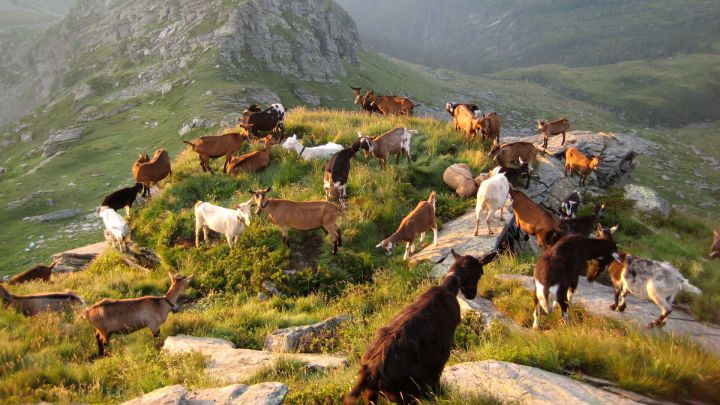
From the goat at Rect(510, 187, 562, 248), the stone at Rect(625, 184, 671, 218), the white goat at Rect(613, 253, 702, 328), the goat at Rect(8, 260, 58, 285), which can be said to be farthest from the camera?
the stone at Rect(625, 184, 671, 218)

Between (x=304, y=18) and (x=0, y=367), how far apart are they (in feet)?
294

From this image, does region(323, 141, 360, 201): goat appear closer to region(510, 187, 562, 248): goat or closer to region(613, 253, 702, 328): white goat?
region(510, 187, 562, 248): goat

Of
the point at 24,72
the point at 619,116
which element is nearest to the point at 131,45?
the point at 24,72

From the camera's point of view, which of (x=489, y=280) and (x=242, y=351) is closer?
(x=242, y=351)

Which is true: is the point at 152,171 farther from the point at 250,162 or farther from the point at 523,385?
the point at 523,385

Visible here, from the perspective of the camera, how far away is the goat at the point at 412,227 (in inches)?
430

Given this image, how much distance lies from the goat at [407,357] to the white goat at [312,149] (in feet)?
35.7

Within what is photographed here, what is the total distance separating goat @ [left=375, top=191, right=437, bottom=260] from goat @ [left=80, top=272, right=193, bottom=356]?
5065 mm

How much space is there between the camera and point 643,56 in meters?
174

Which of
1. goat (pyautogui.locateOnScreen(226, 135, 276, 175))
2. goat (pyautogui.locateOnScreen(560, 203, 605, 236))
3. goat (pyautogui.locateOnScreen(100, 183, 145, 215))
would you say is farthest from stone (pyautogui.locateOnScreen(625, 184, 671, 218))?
goat (pyautogui.locateOnScreen(100, 183, 145, 215))

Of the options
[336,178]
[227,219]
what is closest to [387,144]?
[336,178]

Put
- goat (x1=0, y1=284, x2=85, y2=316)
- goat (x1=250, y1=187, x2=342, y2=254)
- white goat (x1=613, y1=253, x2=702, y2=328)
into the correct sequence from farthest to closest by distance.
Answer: goat (x1=250, y1=187, x2=342, y2=254) → goat (x1=0, y1=284, x2=85, y2=316) → white goat (x1=613, y1=253, x2=702, y2=328)

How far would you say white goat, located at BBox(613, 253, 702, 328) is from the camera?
7781 mm

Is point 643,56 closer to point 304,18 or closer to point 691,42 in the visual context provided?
point 691,42
